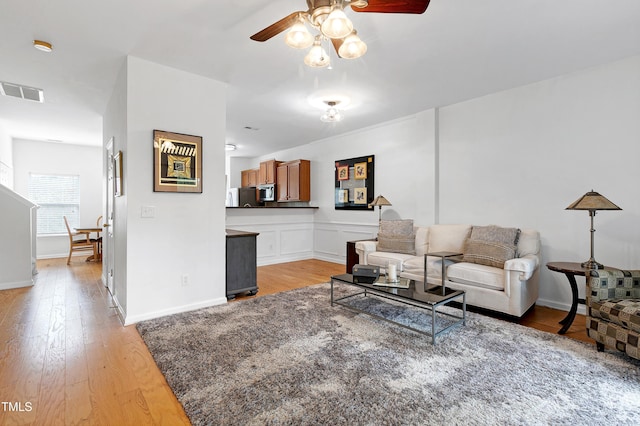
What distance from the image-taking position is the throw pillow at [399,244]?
13.9ft

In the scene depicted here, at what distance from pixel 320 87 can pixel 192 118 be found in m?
1.51

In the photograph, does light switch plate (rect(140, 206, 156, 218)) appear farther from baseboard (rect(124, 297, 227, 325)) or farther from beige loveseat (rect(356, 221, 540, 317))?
beige loveseat (rect(356, 221, 540, 317))

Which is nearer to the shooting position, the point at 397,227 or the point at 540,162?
the point at 540,162

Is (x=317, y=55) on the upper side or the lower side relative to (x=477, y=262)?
upper

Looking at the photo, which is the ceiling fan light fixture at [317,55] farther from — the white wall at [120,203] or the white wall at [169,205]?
the white wall at [120,203]

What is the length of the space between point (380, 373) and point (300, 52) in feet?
8.98

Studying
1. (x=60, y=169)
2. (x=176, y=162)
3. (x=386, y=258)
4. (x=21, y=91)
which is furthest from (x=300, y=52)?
(x=60, y=169)

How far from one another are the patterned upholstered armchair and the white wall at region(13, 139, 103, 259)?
8.79 meters

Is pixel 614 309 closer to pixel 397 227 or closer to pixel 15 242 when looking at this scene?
pixel 397 227

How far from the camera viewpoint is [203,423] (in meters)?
1.58

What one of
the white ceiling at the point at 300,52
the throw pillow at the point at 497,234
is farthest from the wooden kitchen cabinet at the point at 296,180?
the throw pillow at the point at 497,234

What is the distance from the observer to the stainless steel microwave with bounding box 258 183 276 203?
756 cm

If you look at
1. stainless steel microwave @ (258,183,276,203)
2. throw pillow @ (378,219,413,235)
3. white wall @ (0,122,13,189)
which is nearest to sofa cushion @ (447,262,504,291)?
throw pillow @ (378,219,413,235)

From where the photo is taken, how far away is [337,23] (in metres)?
1.64
